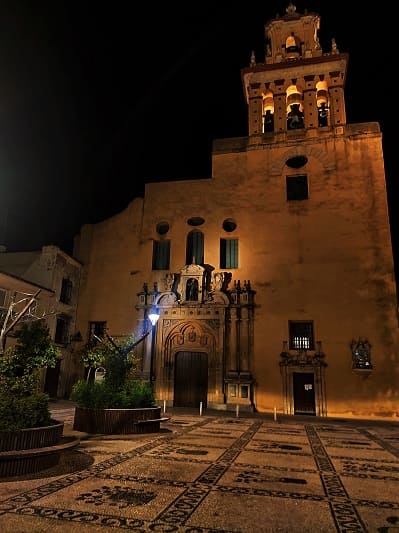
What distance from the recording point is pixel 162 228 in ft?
82.5

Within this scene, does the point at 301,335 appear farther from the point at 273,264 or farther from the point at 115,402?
the point at 115,402

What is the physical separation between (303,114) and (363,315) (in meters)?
12.7

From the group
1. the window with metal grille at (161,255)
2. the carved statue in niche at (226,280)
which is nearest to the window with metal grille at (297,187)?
the carved statue in niche at (226,280)

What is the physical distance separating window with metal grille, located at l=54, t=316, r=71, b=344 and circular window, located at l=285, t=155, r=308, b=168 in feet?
53.6

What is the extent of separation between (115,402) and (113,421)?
626mm

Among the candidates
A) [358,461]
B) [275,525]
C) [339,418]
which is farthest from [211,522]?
[339,418]

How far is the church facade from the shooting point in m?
20.2

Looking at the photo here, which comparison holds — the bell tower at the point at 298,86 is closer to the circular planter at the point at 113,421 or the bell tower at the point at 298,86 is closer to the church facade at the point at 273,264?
the church facade at the point at 273,264

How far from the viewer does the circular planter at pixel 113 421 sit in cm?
1123

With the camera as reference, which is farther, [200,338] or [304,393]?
[200,338]

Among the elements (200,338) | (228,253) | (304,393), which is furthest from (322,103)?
(304,393)

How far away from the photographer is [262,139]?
80.0 feet

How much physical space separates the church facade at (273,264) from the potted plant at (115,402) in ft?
28.0

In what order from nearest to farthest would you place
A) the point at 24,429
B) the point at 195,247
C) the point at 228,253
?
the point at 24,429 → the point at 228,253 → the point at 195,247
